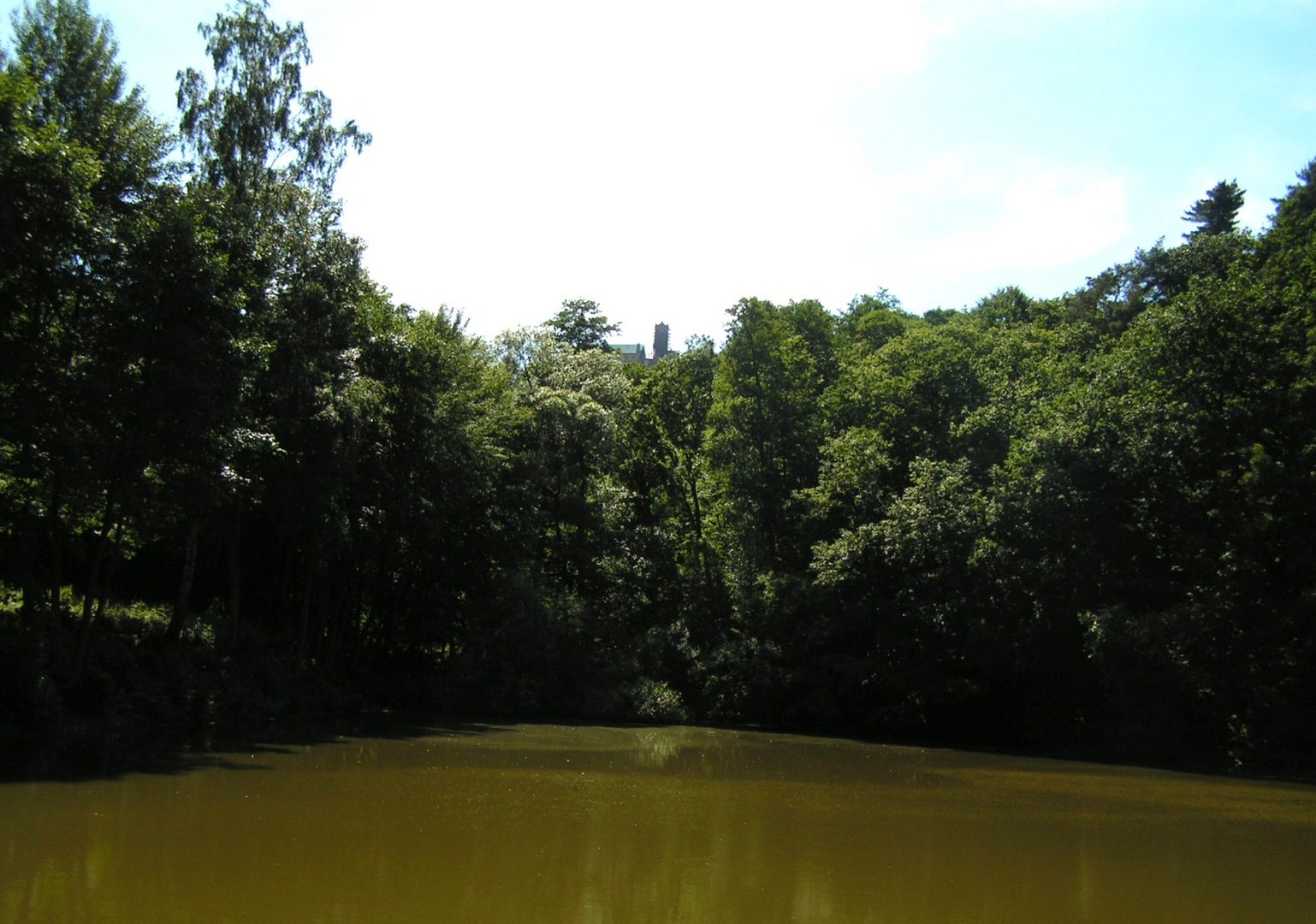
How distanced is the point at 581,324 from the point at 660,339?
34444 mm

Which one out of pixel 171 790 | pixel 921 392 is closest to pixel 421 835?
pixel 171 790

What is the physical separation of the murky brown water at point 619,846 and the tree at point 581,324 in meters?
32.8

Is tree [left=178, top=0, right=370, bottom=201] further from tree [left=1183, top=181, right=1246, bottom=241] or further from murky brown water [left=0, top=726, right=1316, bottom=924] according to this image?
tree [left=1183, top=181, right=1246, bottom=241]

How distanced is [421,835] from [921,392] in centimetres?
2601

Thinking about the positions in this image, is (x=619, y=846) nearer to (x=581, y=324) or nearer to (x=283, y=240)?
(x=283, y=240)

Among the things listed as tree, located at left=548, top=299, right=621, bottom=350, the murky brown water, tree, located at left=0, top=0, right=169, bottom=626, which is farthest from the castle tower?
the murky brown water

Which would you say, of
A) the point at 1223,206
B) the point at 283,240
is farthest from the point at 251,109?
the point at 1223,206

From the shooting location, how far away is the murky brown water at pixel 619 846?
28.3 feet

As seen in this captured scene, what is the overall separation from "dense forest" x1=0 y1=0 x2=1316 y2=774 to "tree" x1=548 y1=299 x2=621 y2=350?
990cm

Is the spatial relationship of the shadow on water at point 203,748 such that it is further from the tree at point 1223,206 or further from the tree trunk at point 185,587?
the tree at point 1223,206

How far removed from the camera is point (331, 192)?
28.5m

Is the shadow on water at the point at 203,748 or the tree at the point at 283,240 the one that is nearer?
the shadow on water at the point at 203,748

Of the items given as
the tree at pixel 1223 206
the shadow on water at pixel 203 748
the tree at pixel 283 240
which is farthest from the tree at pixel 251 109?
the tree at pixel 1223 206

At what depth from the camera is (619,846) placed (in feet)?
36.8
